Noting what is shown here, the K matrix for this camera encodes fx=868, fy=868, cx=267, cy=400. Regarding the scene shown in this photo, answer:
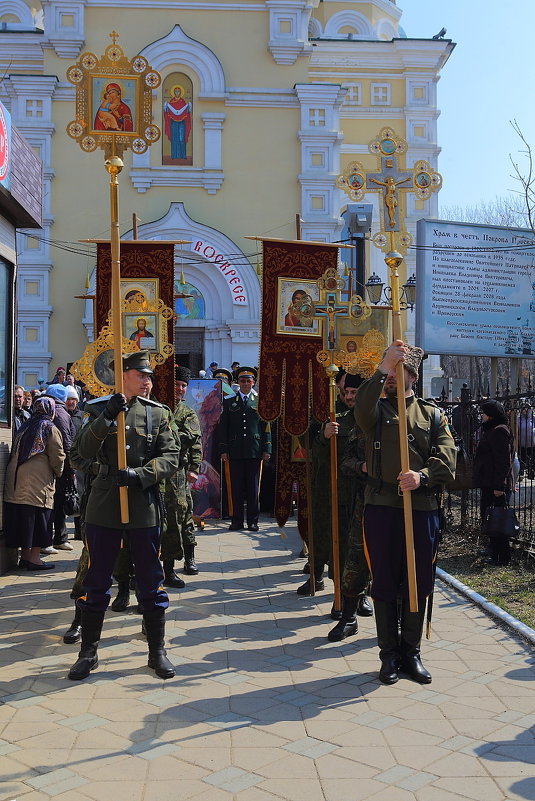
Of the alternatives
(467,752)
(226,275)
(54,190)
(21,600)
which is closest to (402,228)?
(467,752)

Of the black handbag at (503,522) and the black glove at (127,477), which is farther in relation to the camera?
the black handbag at (503,522)

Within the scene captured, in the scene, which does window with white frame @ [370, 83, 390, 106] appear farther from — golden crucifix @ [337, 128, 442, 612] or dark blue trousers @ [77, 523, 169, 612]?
dark blue trousers @ [77, 523, 169, 612]

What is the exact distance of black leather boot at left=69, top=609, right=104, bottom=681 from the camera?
541 cm

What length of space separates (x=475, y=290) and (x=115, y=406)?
35.3ft

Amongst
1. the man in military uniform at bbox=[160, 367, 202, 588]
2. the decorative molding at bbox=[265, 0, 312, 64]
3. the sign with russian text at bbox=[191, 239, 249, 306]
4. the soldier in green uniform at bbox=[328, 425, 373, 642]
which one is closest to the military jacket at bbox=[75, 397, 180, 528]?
the soldier in green uniform at bbox=[328, 425, 373, 642]

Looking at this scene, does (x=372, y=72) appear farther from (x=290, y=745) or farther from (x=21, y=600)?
(x=290, y=745)

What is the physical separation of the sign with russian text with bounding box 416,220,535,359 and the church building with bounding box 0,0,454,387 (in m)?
7.55

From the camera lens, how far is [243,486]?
11953 millimetres

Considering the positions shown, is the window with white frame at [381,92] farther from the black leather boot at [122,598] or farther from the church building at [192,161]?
the black leather boot at [122,598]

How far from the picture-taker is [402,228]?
6.07 meters

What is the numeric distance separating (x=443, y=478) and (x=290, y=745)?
1.86 meters

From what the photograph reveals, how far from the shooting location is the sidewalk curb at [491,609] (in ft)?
20.7

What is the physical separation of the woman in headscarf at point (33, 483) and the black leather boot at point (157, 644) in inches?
140

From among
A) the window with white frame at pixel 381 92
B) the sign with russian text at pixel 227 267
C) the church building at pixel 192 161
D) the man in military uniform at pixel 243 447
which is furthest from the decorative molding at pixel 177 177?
the man in military uniform at pixel 243 447
